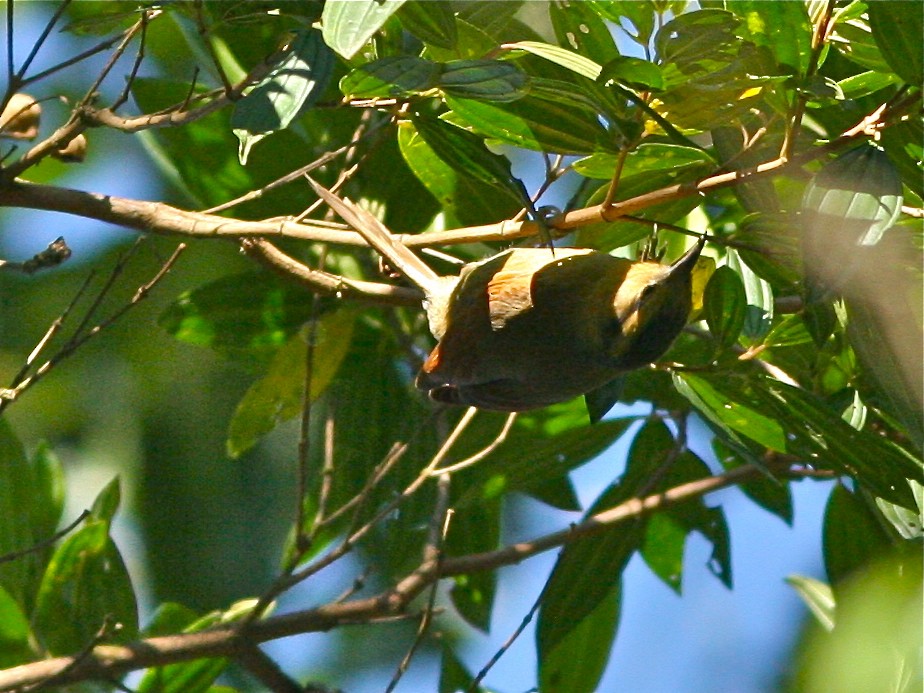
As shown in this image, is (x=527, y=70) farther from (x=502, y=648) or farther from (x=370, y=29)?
(x=502, y=648)

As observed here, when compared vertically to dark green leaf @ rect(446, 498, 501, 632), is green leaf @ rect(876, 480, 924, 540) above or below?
above

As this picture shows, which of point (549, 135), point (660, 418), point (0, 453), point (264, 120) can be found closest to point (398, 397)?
point (660, 418)

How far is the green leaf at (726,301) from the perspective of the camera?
4.92 ft

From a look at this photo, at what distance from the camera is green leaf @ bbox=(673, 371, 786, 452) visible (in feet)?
4.94

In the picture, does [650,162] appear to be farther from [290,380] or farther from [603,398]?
[290,380]

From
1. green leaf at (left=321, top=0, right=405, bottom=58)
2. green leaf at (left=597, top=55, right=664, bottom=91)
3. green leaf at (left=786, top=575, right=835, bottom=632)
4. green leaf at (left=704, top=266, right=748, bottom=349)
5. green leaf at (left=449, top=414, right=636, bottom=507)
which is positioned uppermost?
green leaf at (left=321, top=0, right=405, bottom=58)

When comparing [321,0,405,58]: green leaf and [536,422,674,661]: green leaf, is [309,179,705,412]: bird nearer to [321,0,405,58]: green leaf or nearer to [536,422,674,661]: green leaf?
[321,0,405,58]: green leaf

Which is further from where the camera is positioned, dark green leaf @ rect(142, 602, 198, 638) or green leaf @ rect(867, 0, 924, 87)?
dark green leaf @ rect(142, 602, 198, 638)

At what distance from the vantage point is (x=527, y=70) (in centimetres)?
140

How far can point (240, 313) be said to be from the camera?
2.00 meters

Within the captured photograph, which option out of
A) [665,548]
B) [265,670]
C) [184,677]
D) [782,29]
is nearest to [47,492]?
[184,677]

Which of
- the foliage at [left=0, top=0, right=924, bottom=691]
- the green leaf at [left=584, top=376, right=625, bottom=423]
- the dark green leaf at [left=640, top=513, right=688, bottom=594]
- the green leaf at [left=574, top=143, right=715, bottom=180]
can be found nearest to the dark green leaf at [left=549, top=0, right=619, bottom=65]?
the foliage at [left=0, top=0, right=924, bottom=691]

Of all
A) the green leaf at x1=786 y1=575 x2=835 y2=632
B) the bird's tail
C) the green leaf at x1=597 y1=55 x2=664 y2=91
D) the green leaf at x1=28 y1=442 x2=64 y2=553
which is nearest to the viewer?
the green leaf at x1=597 y1=55 x2=664 y2=91

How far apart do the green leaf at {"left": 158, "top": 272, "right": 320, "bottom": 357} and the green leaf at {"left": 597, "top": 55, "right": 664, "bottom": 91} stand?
3.04 feet
